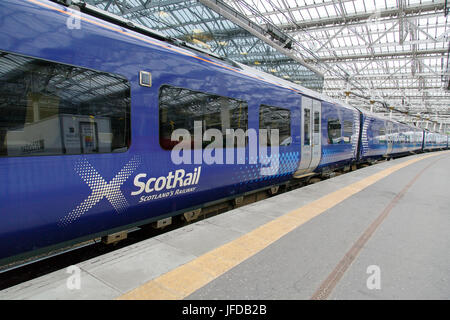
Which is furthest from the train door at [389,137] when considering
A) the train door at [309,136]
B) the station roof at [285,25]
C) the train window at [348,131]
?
the train door at [309,136]

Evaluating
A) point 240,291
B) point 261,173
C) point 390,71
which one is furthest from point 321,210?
point 390,71

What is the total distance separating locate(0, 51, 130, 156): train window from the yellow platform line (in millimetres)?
1532

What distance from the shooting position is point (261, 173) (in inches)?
213

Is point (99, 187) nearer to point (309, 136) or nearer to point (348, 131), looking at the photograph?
point (309, 136)

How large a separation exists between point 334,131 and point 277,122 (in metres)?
3.99

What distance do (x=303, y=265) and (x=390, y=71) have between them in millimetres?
36026

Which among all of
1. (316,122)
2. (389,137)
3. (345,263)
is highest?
(316,122)

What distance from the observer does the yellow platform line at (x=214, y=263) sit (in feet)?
6.91

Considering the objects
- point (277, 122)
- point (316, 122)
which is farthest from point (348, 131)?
point (277, 122)

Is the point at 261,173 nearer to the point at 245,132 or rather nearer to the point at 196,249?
the point at 245,132

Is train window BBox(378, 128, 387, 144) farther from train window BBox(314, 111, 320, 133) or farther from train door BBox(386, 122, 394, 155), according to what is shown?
train window BBox(314, 111, 320, 133)

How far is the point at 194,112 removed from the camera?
3.92 metres

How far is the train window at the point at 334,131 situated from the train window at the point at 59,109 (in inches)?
283
